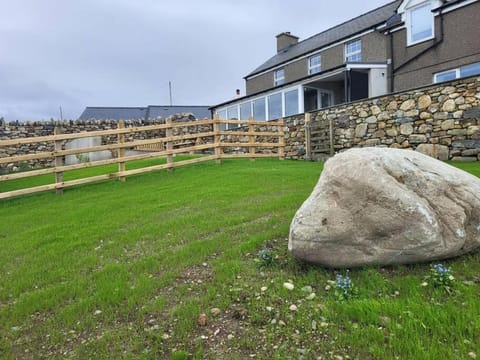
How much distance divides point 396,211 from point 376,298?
2.48 feet

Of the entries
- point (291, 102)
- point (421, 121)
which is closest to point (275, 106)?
point (291, 102)

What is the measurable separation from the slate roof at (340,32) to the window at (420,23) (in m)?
1.58

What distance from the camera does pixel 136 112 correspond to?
110 feet

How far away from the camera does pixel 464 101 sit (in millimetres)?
8953

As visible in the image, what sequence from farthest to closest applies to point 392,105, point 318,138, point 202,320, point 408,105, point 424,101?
point 318,138 < point 392,105 < point 408,105 < point 424,101 < point 202,320

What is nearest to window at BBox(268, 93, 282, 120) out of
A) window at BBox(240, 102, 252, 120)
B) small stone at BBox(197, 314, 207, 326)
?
window at BBox(240, 102, 252, 120)

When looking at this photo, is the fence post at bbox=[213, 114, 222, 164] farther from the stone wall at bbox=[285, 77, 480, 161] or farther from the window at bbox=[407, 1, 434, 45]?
the window at bbox=[407, 1, 434, 45]

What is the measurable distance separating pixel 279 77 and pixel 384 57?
27.7ft

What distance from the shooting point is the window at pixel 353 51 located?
59.9 ft

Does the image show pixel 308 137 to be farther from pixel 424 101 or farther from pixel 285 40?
pixel 285 40

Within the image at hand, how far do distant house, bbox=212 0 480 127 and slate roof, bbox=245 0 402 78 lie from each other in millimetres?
88

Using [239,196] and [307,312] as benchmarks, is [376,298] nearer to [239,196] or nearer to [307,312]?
[307,312]

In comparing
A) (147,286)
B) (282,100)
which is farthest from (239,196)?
(282,100)

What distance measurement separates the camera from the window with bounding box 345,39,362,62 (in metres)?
18.2
